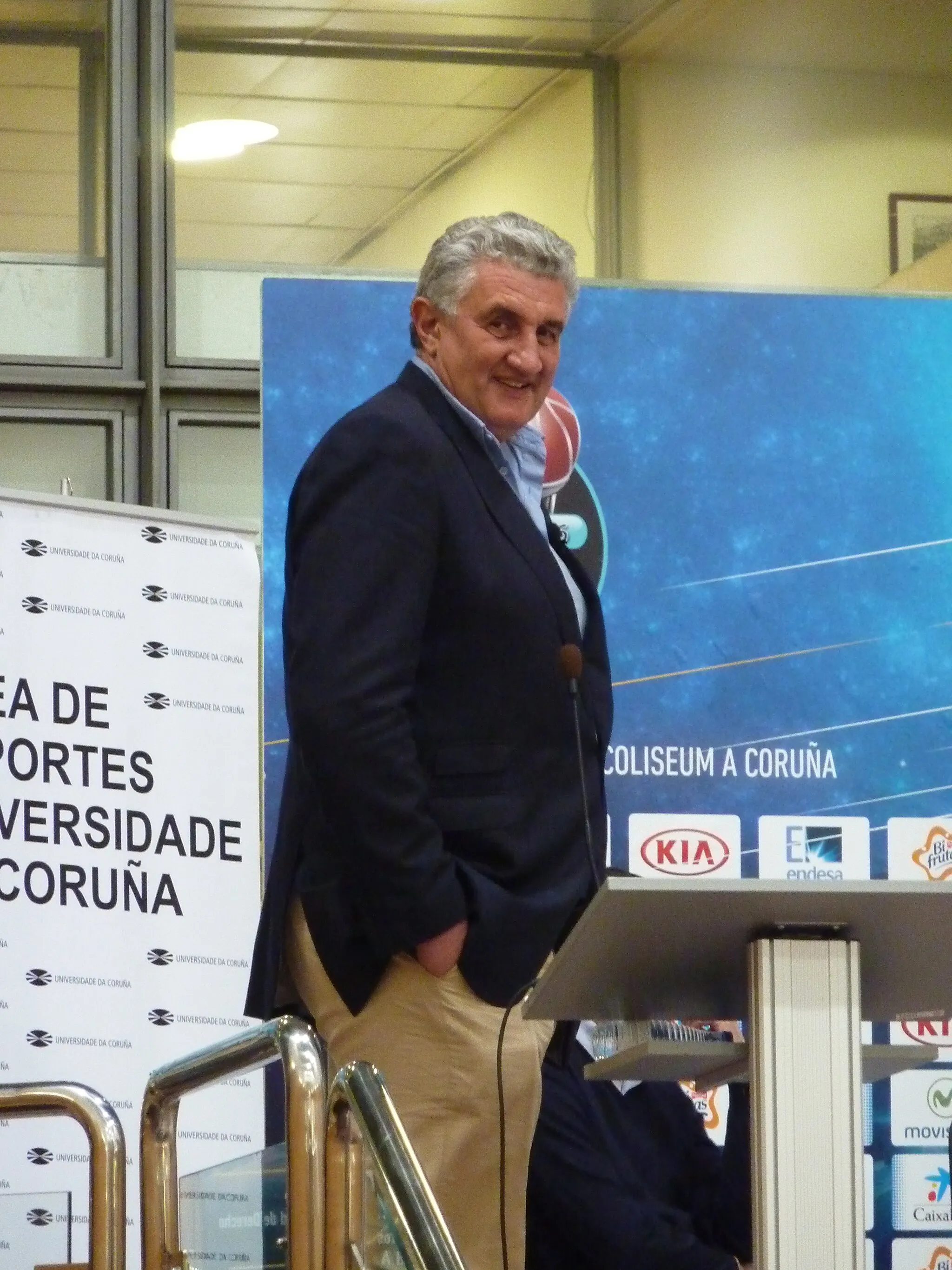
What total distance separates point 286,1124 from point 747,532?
3.00 metres

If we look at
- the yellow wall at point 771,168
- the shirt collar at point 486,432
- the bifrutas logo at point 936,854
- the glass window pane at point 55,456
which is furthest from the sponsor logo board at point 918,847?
the shirt collar at point 486,432

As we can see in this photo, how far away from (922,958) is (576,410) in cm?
306

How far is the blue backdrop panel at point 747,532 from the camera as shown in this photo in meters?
5.29

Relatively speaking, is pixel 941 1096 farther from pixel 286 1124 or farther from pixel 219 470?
pixel 286 1124

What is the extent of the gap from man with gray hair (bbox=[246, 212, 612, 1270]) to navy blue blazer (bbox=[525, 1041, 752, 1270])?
0.83ft

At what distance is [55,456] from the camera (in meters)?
6.03

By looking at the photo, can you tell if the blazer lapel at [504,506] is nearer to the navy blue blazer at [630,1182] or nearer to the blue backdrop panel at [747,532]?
the navy blue blazer at [630,1182]

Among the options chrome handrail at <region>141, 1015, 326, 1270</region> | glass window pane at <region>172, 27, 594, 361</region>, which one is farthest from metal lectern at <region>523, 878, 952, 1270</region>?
glass window pane at <region>172, 27, 594, 361</region>

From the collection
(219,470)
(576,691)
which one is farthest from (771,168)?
(576,691)

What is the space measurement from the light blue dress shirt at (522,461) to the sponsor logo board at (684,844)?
216 centimetres

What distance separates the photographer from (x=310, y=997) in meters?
2.95

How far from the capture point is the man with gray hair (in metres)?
2.79

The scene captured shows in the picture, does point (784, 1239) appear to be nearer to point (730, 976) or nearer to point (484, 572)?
point (730, 976)

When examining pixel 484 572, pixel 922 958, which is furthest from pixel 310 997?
pixel 922 958
